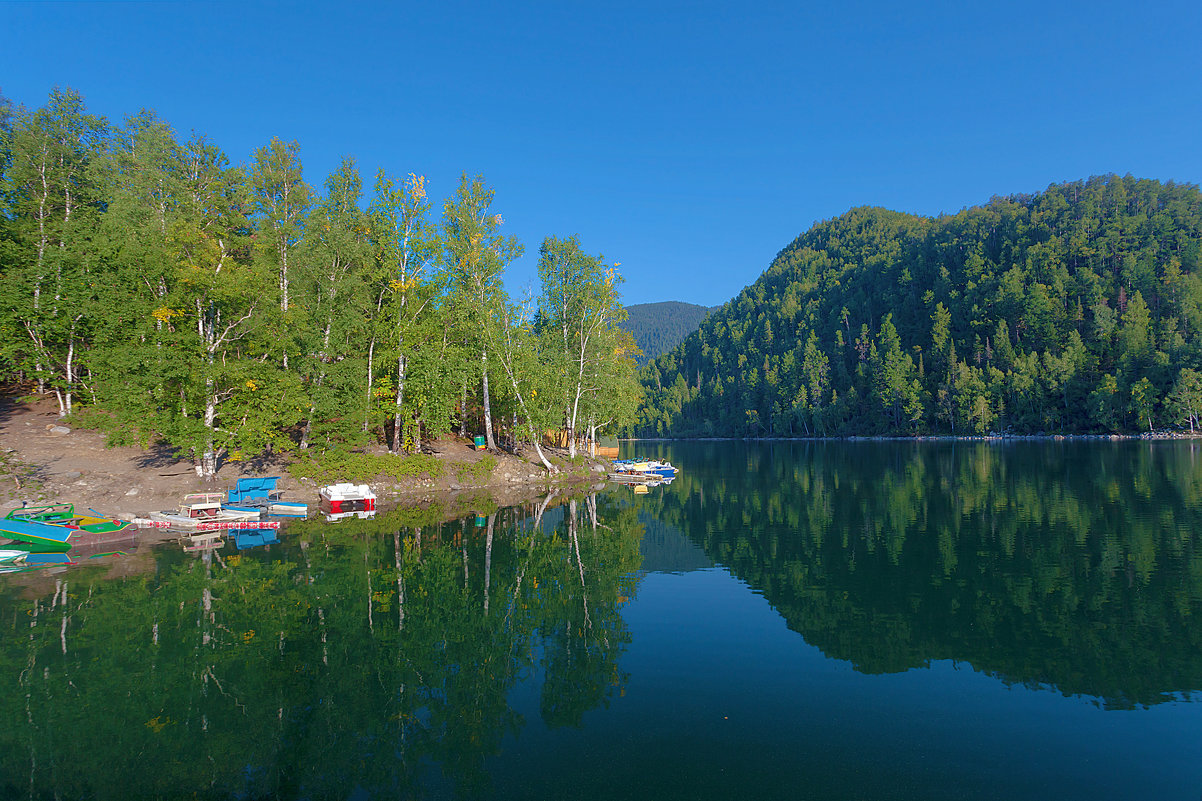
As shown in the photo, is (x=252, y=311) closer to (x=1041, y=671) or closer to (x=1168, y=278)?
(x=1041, y=671)

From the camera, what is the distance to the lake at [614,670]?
9.16 metres

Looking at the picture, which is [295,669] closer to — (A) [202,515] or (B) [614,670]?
(B) [614,670]

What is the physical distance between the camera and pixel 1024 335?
143500 mm

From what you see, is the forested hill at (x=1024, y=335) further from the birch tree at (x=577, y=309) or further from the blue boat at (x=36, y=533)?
the blue boat at (x=36, y=533)

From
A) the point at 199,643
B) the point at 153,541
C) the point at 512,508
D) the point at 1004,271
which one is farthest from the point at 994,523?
the point at 1004,271

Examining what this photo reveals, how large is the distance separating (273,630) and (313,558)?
8.47 metres

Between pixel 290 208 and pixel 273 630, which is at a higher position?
pixel 290 208

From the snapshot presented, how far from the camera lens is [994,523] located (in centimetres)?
2969

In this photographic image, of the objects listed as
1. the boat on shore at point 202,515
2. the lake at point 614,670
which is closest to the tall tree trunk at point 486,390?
the boat on shore at point 202,515

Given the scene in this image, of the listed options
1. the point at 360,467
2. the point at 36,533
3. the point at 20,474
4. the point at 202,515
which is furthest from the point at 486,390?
the point at 36,533

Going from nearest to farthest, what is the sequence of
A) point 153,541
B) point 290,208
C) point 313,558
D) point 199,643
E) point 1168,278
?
1. point 199,643
2. point 313,558
3. point 153,541
4. point 290,208
5. point 1168,278

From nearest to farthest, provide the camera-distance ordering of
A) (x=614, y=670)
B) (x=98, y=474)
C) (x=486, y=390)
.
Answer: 1. (x=614, y=670)
2. (x=98, y=474)
3. (x=486, y=390)

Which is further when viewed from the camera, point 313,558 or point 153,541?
point 153,541

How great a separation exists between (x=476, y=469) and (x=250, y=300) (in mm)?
20190
